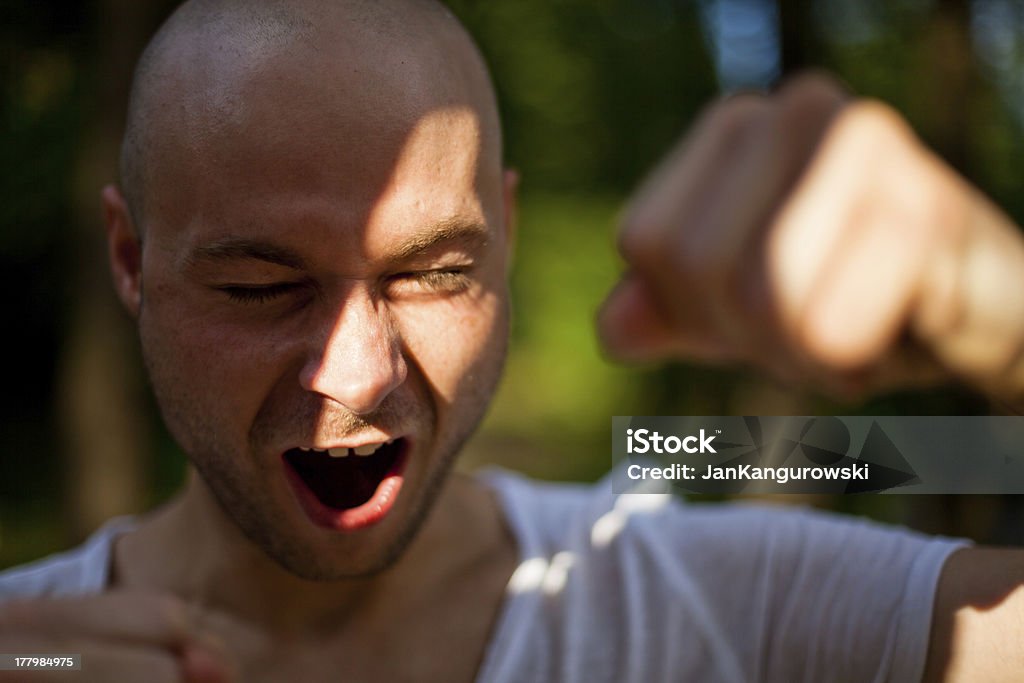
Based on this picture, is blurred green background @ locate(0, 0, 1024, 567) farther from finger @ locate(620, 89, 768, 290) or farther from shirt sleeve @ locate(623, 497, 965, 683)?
shirt sleeve @ locate(623, 497, 965, 683)

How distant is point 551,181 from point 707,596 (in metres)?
7.15

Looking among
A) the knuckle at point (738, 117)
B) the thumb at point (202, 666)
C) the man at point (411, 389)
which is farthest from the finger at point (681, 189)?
the thumb at point (202, 666)

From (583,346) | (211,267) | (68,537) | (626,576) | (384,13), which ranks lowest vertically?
(583,346)

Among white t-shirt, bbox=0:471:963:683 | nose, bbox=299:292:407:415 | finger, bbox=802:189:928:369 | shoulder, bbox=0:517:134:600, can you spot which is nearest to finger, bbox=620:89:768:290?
finger, bbox=802:189:928:369

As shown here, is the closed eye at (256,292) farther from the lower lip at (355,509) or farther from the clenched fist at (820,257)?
the clenched fist at (820,257)

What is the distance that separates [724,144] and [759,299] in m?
0.52

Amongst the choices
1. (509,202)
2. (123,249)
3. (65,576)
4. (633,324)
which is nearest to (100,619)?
(123,249)

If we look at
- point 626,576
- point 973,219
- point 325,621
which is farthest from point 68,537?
point 973,219

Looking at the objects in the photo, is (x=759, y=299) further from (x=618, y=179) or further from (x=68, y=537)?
(x=618, y=179)

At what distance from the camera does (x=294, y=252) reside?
1254 millimetres

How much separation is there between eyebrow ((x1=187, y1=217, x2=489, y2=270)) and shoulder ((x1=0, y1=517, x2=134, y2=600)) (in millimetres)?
782

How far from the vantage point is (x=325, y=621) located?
1.64 meters

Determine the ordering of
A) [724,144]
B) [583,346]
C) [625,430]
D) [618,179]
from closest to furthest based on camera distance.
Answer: [625,430]
[724,144]
[618,179]
[583,346]

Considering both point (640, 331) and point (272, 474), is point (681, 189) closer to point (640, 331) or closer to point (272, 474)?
point (640, 331)
